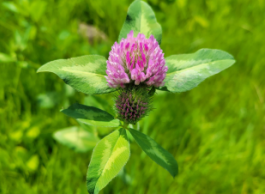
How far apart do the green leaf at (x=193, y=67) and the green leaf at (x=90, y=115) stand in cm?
36

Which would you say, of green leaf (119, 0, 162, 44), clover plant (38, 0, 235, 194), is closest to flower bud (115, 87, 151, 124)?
clover plant (38, 0, 235, 194)

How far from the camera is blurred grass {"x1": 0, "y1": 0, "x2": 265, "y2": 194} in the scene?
5.77 feet

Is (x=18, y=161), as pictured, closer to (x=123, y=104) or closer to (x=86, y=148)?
(x=86, y=148)

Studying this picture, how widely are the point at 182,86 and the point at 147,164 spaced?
93 cm

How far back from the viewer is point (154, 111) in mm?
2160

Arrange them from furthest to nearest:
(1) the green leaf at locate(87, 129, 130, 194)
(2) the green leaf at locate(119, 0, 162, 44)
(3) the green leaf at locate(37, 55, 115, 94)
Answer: (2) the green leaf at locate(119, 0, 162, 44), (3) the green leaf at locate(37, 55, 115, 94), (1) the green leaf at locate(87, 129, 130, 194)

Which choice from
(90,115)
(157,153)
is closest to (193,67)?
(157,153)

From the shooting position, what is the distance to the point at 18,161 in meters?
1.69

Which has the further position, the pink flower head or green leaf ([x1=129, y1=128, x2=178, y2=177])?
green leaf ([x1=129, y1=128, x2=178, y2=177])

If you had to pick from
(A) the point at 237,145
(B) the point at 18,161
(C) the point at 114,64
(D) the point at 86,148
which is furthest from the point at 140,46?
(A) the point at 237,145

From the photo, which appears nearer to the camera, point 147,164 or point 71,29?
point 147,164

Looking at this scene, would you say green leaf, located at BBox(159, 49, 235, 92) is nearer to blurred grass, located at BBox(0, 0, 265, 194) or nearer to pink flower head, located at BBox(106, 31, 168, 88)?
pink flower head, located at BBox(106, 31, 168, 88)

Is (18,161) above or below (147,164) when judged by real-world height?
above

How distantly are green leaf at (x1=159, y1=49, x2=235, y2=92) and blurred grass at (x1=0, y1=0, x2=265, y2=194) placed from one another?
0.73 m
